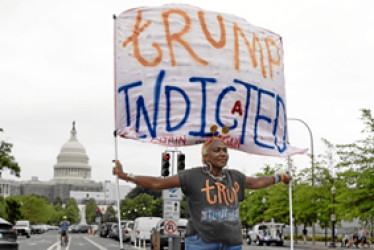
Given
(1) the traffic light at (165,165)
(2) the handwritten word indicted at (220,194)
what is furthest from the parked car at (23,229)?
(2) the handwritten word indicted at (220,194)

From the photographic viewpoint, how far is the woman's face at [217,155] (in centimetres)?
552

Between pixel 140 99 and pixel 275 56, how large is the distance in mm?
1684

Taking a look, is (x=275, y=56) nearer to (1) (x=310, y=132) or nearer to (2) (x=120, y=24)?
(2) (x=120, y=24)

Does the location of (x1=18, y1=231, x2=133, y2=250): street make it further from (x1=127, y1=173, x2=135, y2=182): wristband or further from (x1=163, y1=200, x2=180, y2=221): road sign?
(x1=127, y1=173, x2=135, y2=182): wristband

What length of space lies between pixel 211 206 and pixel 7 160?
52198 millimetres

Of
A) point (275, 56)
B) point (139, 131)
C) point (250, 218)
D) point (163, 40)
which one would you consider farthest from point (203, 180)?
point (250, 218)

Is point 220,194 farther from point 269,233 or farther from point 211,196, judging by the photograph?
point 269,233

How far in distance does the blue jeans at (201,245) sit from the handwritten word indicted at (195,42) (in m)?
1.79

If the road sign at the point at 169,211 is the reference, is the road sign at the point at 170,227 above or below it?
below

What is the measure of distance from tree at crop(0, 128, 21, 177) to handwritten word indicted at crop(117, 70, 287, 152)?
5094cm

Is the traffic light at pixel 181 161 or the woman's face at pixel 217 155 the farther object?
the traffic light at pixel 181 161

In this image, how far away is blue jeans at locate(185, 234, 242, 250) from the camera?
529 centimetres

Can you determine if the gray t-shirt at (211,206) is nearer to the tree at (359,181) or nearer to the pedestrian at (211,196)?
the pedestrian at (211,196)

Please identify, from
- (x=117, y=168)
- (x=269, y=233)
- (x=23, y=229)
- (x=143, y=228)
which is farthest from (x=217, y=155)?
(x=23, y=229)
